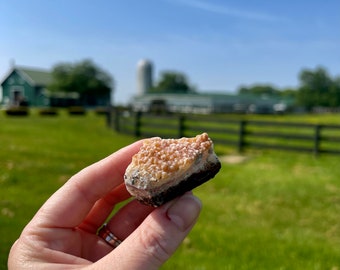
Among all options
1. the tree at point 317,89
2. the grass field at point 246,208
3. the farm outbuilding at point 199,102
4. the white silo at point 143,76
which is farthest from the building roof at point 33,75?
the tree at point 317,89

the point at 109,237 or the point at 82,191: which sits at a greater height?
the point at 82,191

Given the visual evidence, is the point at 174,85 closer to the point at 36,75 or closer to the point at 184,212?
the point at 36,75

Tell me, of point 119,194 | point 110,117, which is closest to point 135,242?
point 119,194

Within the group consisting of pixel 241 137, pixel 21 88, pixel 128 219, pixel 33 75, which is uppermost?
pixel 33 75

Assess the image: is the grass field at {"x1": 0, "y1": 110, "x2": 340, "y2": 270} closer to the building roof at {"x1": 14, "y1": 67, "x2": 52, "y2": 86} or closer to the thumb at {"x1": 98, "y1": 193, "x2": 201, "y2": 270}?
the thumb at {"x1": 98, "y1": 193, "x2": 201, "y2": 270}

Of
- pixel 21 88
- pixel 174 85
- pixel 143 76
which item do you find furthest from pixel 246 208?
pixel 174 85

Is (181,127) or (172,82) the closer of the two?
(181,127)

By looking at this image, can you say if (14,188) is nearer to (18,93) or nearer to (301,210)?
(301,210)
